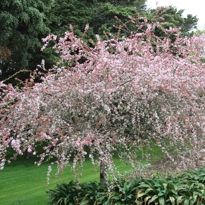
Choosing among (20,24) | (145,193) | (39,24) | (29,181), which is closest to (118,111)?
(145,193)

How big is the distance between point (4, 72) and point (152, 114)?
1184 centimetres

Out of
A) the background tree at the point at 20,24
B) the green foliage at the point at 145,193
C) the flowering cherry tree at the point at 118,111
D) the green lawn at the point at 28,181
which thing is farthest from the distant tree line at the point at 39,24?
the green foliage at the point at 145,193

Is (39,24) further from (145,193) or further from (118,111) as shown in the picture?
(145,193)

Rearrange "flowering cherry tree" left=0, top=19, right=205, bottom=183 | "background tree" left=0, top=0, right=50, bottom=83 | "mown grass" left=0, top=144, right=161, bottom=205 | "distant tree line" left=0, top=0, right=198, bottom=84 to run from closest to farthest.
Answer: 1. "flowering cherry tree" left=0, top=19, right=205, bottom=183
2. "mown grass" left=0, top=144, right=161, bottom=205
3. "background tree" left=0, top=0, right=50, bottom=83
4. "distant tree line" left=0, top=0, right=198, bottom=84

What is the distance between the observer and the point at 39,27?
1123 cm

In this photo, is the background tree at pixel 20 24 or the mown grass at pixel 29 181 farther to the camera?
the background tree at pixel 20 24

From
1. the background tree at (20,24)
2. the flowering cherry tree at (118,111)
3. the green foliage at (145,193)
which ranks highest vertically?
the background tree at (20,24)

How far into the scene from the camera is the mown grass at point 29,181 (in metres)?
6.94

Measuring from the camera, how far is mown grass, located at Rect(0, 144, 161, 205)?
6941mm

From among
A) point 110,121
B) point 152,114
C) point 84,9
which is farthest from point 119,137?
point 84,9

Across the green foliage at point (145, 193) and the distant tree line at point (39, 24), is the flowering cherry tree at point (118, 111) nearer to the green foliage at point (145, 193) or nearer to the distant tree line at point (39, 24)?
the green foliage at point (145, 193)

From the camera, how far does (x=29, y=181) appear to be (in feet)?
32.4

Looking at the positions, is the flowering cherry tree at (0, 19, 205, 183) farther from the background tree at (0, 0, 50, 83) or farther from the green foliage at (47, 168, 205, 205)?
the background tree at (0, 0, 50, 83)

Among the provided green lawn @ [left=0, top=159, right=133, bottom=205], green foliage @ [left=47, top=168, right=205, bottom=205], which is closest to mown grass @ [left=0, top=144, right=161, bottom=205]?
green lawn @ [left=0, top=159, right=133, bottom=205]
